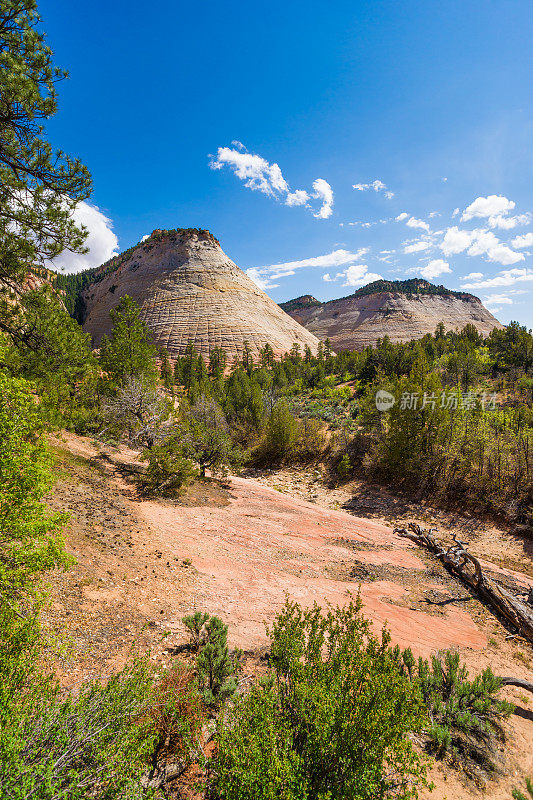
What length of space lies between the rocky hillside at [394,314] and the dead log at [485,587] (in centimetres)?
8955

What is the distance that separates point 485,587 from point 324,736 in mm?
8899

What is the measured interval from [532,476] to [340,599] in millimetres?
13507

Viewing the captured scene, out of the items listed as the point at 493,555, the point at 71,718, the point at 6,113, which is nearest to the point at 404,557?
the point at 493,555

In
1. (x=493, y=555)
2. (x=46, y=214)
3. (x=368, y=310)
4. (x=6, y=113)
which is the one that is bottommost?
(x=493, y=555)

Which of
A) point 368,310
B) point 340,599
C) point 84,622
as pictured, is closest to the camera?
point 84,622

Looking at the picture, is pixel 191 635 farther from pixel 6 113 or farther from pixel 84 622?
pixel 6 113

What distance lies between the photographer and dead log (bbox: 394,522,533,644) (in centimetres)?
775

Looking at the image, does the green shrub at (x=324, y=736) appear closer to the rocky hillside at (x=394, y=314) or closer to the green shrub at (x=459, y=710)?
the green shrub at (x=459, y=710)

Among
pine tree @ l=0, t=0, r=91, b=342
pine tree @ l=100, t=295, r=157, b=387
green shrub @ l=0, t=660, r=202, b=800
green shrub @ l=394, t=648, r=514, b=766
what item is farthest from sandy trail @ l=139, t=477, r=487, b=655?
pine tree @ l=100, t=295, r=157, b=387

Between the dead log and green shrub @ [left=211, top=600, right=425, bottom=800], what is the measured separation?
21.0 ft

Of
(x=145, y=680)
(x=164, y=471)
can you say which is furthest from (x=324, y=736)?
(x=164, y=471)

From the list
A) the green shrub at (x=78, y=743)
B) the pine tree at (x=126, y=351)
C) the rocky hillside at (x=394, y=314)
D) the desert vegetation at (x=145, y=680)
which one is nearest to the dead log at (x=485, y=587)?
the desert vegetation at (x=145, y=680)

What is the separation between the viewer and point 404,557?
38.4ft

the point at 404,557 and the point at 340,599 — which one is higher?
the point at 340,599
